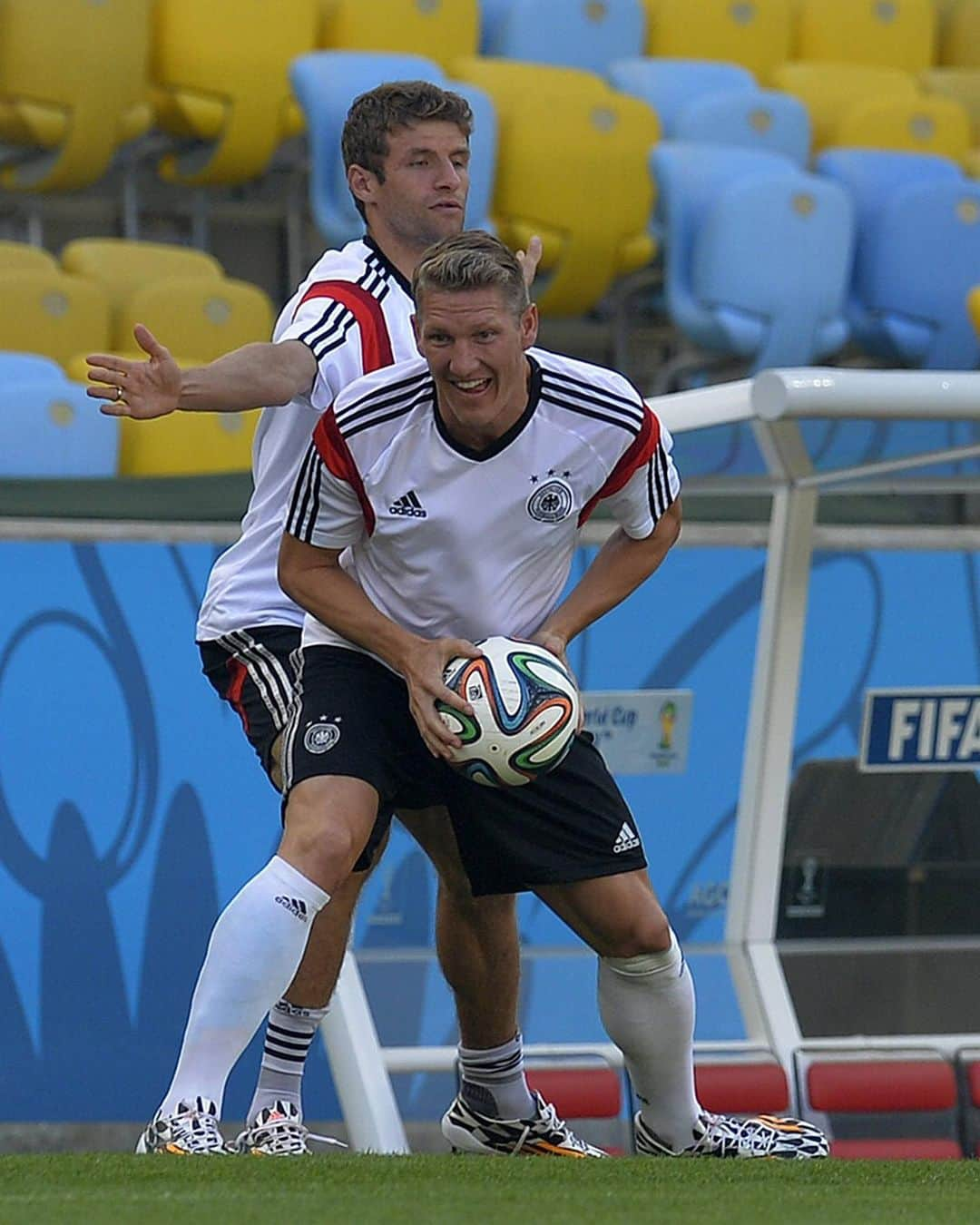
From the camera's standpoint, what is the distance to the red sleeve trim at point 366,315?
13.9 ft

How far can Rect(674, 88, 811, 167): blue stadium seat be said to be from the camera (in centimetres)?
1028

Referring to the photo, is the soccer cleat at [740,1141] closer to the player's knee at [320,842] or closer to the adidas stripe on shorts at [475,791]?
the adidas stripe on shorts at [475,791]

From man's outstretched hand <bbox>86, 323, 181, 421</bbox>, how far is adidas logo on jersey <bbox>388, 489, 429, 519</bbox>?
16.2 inches

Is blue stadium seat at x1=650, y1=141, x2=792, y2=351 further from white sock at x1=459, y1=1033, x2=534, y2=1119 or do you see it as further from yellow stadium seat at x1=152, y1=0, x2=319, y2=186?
white sock at x1=459, y1=1033, x2=534, y2=1119

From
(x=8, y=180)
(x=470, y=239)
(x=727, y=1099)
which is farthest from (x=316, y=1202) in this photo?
(x=8, y=180)

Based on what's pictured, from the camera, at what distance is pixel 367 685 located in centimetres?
403

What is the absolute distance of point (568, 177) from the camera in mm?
9711

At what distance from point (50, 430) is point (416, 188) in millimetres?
3482

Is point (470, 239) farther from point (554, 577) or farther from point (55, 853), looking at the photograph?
point (55, 853)

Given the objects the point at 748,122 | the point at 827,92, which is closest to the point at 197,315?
the point at 748,122

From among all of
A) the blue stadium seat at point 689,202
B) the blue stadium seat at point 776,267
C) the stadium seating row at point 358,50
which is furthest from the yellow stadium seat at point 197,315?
the blue stadium seat at point 776,267

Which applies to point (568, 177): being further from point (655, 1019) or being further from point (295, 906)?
point (295, 906)

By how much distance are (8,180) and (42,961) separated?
379cm

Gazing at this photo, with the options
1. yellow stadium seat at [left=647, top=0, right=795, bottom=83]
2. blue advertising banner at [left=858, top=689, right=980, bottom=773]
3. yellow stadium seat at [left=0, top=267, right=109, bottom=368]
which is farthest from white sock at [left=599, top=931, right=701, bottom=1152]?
yellow stadium seat at [left=647, top=0, right=795, bottom=83]
